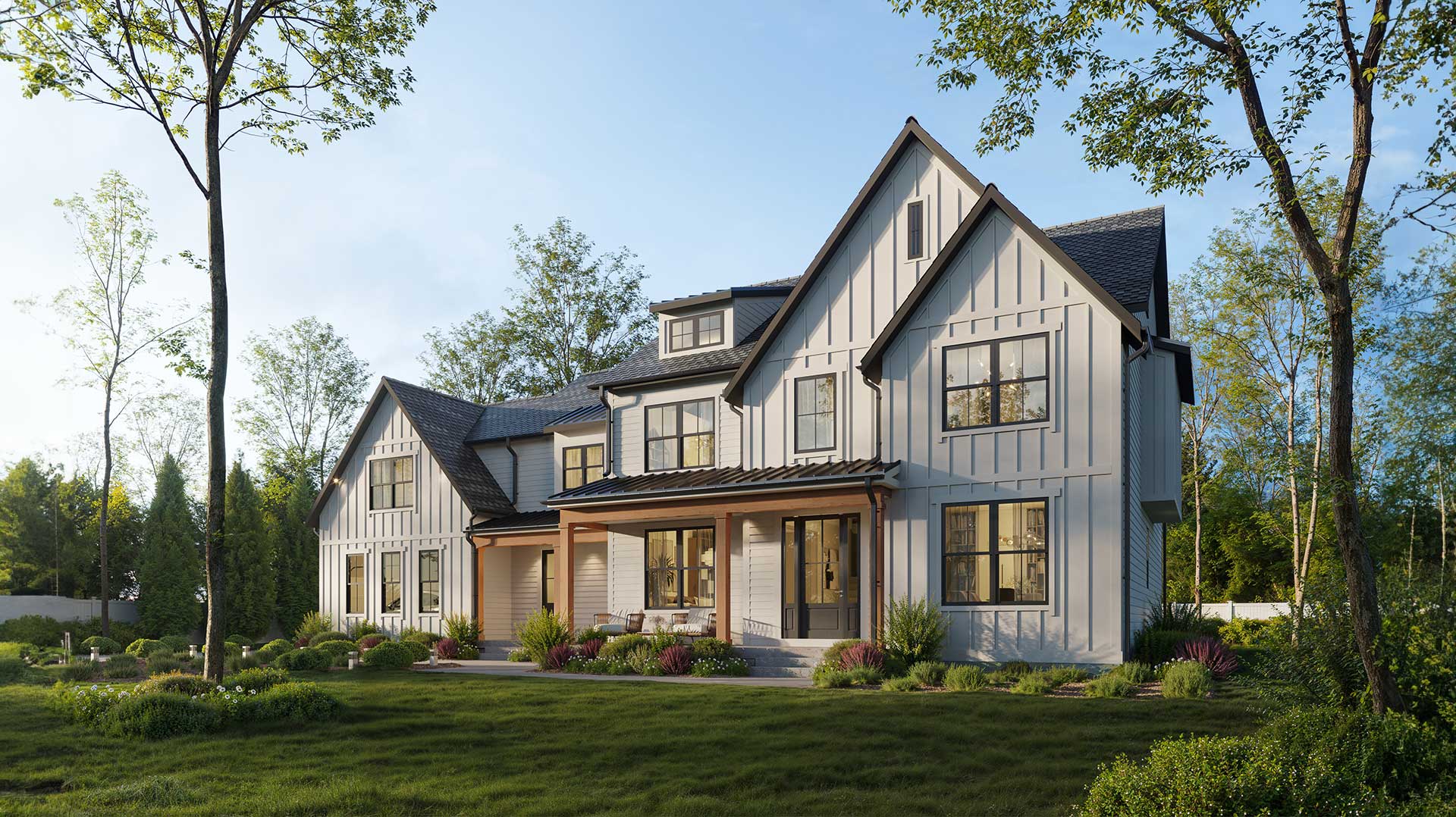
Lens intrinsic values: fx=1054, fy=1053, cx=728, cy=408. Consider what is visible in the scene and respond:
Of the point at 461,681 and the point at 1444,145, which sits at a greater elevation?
the point at 1444,145

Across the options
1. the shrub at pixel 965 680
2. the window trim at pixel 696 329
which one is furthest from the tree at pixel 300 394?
the shrub at pixel 965 680

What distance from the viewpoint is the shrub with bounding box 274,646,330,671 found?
18719 millimetres

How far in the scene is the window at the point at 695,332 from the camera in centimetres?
2358

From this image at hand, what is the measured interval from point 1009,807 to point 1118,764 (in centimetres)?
153

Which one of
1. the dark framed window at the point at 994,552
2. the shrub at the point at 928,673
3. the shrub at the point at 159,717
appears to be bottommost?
the shrub at the point at 928,673

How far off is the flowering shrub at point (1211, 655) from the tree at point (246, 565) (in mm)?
28124

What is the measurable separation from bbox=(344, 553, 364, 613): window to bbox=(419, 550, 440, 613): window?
2268 millimetres

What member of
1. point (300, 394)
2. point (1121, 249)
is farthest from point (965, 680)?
point (300, 394)

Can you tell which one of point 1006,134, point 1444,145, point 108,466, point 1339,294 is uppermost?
point 1006,134

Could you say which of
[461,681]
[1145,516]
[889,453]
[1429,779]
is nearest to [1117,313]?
[889,453]

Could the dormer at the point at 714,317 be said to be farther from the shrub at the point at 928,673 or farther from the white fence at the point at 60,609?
the white fence at the point at 60,609

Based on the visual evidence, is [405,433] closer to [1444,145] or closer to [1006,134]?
[1006,134]

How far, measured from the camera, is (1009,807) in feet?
27.6

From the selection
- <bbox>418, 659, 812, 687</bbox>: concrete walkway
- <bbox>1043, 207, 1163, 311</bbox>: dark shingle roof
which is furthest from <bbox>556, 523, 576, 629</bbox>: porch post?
<bbox>1043, 207, 1163, 311</bbox>: dark shingle roof
